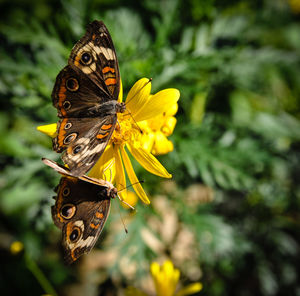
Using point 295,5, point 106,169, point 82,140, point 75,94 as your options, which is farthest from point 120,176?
point 295,5

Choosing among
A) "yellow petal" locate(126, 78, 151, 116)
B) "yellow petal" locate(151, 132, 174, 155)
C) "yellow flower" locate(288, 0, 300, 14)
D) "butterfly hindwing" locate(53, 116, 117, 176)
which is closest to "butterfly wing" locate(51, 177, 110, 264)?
"butterfly hindwing" locate(53, 116, 117, 176)

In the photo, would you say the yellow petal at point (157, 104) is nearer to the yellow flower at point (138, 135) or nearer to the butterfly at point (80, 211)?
the yellow flower at point (138, 135)

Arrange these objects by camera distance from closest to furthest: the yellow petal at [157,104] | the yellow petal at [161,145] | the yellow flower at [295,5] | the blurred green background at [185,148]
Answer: the yellow petal at [157,104] → the yellow petal at [161,145] → the blurred green background at [185,148] → the yellow flower at [295,5]

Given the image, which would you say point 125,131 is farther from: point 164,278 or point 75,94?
point 164,278

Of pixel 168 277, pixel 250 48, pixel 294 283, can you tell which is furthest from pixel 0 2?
pixel 294 283

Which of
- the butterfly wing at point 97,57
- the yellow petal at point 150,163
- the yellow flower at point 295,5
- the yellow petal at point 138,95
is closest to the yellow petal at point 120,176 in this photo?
the yellow petal at point 150,163

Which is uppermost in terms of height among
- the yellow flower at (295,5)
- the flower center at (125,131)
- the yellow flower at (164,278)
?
the flower center at (125,131)

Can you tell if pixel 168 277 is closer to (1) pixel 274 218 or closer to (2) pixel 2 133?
(1) pixel 274 218
